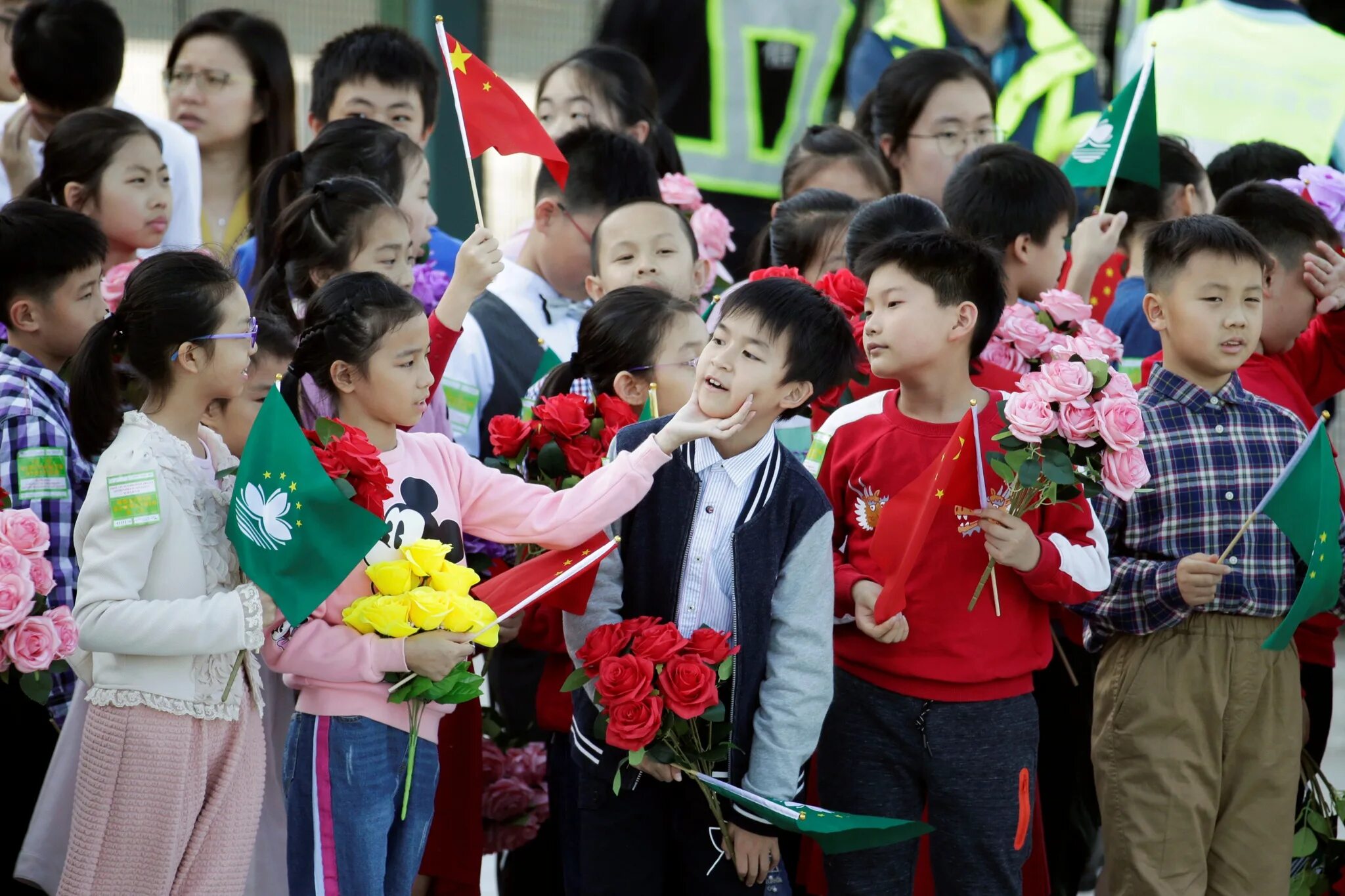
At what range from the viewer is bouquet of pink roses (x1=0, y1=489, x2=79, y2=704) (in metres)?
3.01

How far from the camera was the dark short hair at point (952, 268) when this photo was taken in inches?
134

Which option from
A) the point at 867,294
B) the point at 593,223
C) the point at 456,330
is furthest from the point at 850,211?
the point at 456,330

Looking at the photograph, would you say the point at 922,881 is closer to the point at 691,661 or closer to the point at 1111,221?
the point at 691,661

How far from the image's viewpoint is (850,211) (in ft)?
14.5

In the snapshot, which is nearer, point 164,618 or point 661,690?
point 164,618

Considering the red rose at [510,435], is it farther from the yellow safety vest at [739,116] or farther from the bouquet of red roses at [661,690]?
the yellow safety vest at [739,116]

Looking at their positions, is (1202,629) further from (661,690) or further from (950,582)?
(661,690)

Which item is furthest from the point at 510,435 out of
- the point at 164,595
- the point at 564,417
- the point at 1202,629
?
the point at 1202,629

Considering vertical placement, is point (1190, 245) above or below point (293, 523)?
above

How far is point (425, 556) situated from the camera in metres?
2.92

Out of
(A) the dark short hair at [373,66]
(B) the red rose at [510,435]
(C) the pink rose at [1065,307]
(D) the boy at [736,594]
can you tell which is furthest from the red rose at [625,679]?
(A) the dark short hair at [373,66]

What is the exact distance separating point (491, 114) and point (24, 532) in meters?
1.31

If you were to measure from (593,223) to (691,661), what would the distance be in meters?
1.94

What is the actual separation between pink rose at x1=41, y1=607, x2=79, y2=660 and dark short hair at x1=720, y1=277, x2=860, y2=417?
1.35m
